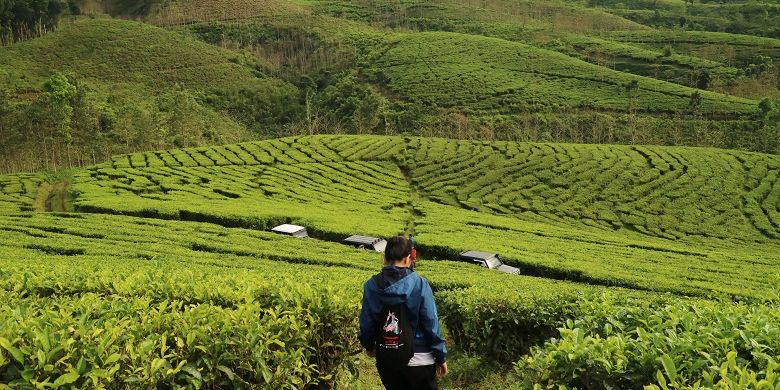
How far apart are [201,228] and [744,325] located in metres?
25.1

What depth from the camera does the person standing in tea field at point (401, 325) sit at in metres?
5.00

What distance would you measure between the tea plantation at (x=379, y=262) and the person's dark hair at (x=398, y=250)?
1.37 m

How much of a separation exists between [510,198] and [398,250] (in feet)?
128

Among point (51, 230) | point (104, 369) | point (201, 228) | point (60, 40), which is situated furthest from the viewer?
point (60, 40)

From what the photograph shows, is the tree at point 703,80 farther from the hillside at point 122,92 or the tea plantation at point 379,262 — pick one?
the hillside at point 122,92

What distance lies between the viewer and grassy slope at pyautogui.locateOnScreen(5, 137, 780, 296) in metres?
25.3

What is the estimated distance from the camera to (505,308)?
901 cm

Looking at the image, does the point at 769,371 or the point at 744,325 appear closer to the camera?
the point at 769,371

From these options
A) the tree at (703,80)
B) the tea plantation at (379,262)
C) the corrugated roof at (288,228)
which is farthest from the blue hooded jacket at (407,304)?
the tree at (703,80)

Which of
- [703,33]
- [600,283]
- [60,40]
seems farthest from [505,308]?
[703,33]

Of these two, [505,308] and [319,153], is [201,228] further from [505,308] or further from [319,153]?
[319,153]

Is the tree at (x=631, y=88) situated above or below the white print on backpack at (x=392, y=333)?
below

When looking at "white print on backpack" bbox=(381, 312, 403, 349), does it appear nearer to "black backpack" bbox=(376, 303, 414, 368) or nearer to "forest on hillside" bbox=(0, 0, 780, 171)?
"black backpack" bbox=(376, 303, 414, 368)

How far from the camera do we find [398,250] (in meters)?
5.21
